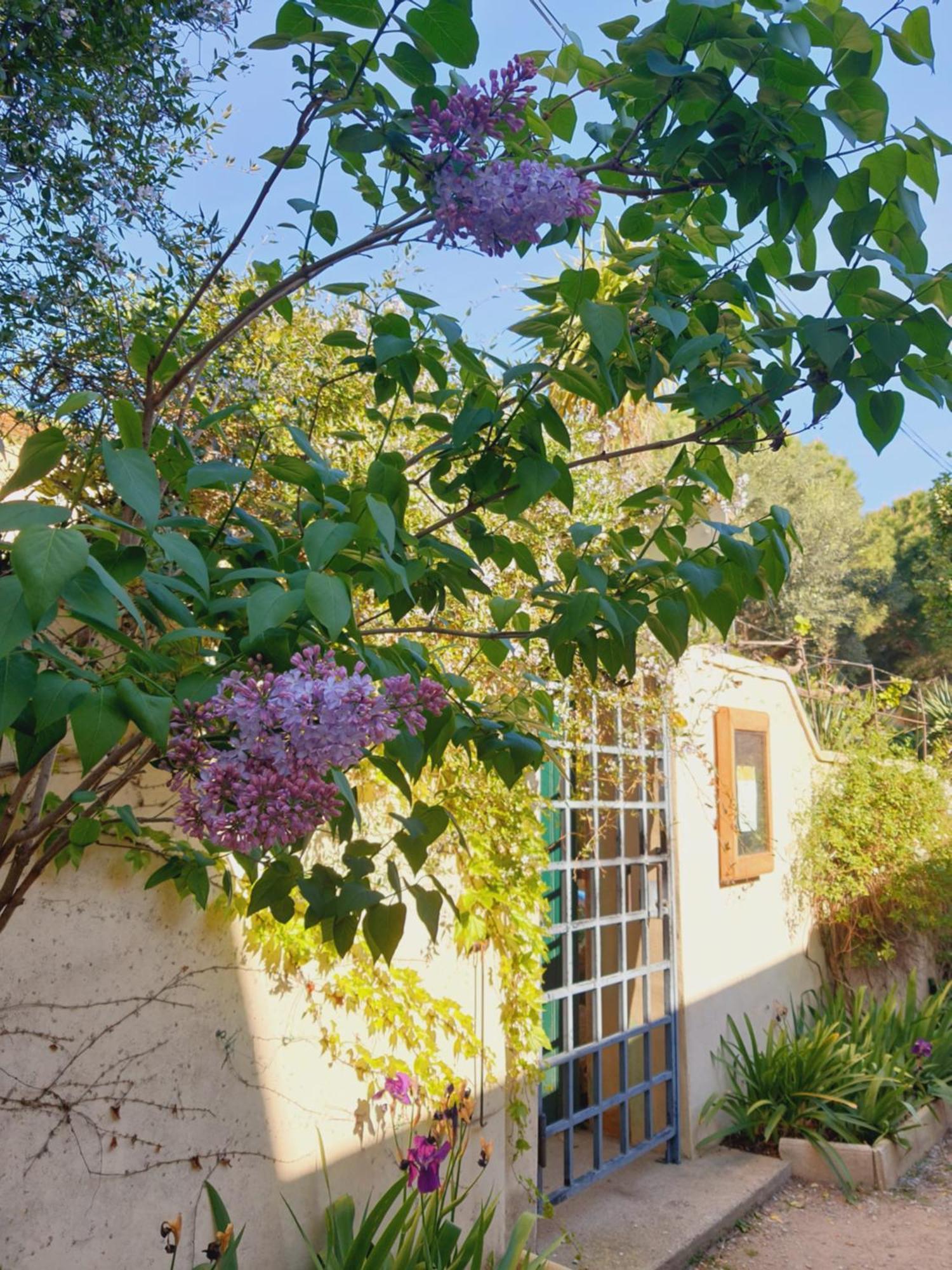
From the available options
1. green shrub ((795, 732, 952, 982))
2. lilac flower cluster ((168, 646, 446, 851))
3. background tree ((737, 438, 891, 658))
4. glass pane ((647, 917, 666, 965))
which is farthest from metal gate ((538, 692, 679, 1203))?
background tree ((737, 438, 891, 658))

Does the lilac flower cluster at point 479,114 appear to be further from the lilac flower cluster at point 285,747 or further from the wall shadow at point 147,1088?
the wall shadow at point 147,1088

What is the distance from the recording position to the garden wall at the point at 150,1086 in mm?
2123

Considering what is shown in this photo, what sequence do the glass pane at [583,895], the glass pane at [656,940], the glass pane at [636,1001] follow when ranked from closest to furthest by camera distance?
the glass pane at [583,895] < the glass pane at [636,1001] < the glass pane at [656,940]

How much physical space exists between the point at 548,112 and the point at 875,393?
2.29 feet

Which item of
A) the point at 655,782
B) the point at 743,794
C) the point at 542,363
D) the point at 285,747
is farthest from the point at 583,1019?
the point at 285,747

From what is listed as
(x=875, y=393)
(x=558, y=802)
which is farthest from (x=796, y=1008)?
(x=875, y=393)

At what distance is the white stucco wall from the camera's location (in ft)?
16.2

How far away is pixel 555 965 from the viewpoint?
4594 mm

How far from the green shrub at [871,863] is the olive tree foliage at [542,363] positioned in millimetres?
5175

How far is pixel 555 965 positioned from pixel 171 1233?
2.60 m

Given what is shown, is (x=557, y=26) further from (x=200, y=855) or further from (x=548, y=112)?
(x=200, y=855)

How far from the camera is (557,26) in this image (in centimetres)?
283

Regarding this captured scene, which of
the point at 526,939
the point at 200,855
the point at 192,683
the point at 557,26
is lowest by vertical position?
the point at 526,939

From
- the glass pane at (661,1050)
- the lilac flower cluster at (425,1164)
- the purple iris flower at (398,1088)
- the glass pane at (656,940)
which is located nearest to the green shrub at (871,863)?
the glass pane at (656,940)
